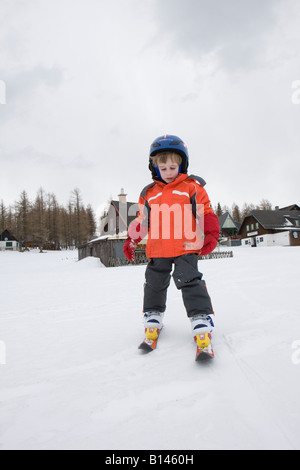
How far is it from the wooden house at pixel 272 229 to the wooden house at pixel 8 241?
45065mm

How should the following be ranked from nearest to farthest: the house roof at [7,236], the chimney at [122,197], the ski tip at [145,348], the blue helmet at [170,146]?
the ski tip at [145,348] → the blue helmet at [170,146] → the chimney at [122,197] → the house roof at [7,236]

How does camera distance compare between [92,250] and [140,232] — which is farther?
[92,250]

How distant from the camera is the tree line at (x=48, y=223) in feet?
137

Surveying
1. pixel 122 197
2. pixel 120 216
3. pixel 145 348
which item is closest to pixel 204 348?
pixel 145 348

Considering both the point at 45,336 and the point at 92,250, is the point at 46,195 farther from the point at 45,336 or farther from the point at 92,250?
the point at 45,336

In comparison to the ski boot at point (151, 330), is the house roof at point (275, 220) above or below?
above

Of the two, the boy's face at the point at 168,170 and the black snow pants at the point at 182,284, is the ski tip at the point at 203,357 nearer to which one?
the black snow pants at the point at 182,284

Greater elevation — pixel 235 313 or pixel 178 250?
pixel 178 250

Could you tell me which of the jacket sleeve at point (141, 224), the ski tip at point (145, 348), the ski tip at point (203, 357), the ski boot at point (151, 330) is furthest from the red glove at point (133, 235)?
the ski tip at point (203, 357)

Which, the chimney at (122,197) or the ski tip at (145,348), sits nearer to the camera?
the ski tip at (145,348)

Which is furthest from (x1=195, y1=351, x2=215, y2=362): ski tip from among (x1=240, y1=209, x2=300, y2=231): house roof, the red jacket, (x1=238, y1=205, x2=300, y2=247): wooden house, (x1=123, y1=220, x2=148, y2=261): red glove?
(x1=240, y1=209, x2=300, y2=231): house roof
